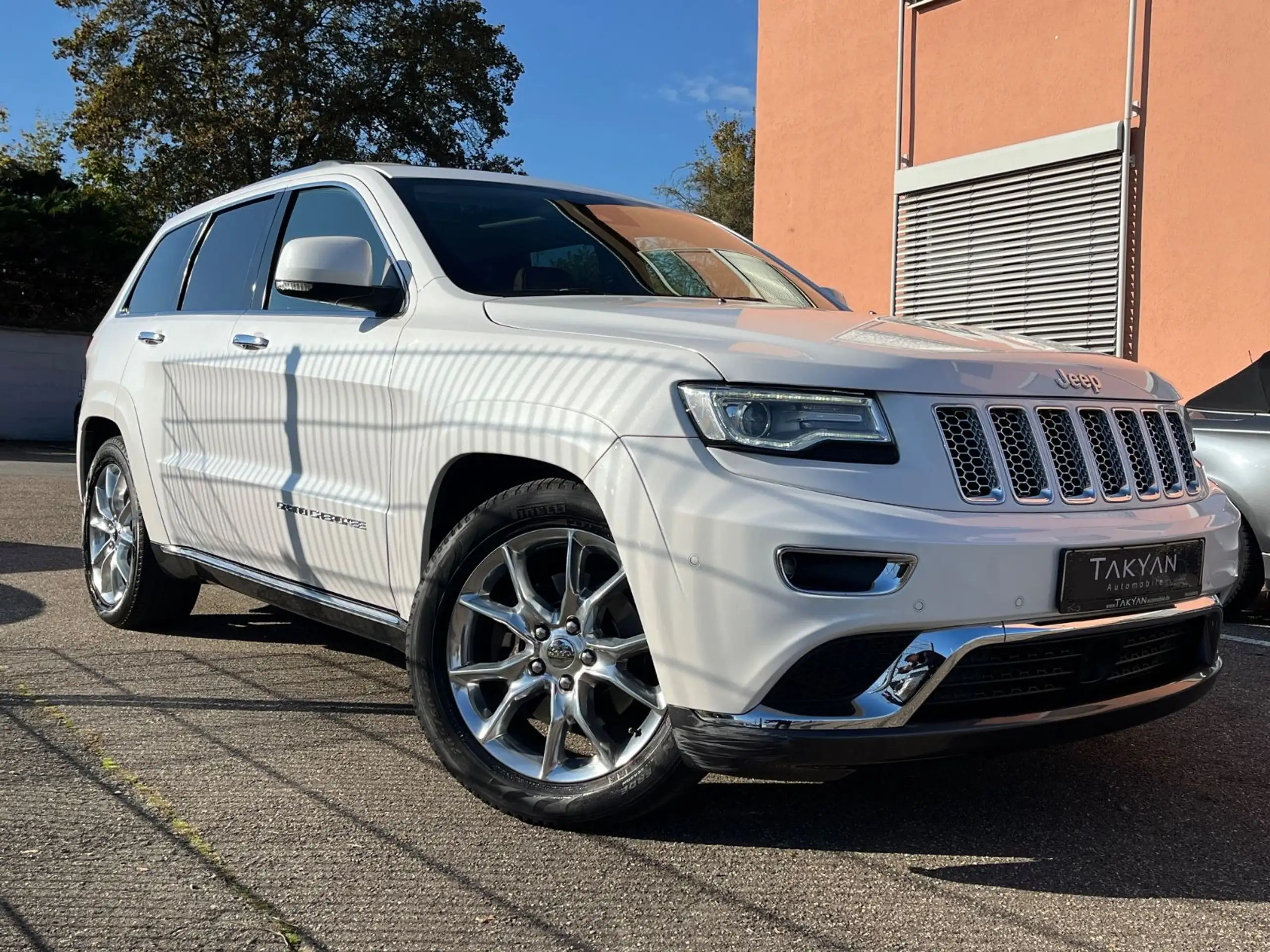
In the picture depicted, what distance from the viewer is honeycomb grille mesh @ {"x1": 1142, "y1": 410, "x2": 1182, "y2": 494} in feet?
10.4

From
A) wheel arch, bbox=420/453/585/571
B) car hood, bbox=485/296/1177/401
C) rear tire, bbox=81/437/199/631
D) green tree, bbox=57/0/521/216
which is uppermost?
green tree, bbox=57/0/521/216

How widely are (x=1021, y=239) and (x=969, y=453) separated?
8759 mm

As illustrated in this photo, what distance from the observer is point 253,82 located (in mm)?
23797

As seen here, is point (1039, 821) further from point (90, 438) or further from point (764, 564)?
point (90, 438)

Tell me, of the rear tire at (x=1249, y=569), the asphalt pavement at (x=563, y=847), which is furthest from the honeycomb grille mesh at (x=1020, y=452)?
the rear tire at (x=1249, y=569)

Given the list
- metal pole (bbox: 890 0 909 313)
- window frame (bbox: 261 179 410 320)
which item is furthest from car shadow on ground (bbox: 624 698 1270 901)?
metal pole (bbox: 890 0 909 313)

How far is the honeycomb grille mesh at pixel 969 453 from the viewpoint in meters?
2.70

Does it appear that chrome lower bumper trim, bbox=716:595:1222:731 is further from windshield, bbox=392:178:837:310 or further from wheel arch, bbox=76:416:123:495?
wheel arch, bbox=76:416:123:495

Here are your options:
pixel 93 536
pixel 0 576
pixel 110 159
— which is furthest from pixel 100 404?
pixel 110 159

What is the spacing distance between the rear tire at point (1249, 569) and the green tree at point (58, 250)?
22948mm

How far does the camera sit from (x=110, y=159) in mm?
25375

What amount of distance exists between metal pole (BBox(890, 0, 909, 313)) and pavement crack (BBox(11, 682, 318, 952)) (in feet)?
30.9

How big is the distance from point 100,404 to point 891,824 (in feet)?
13.2

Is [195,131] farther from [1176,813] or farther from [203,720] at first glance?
[1176,813]
